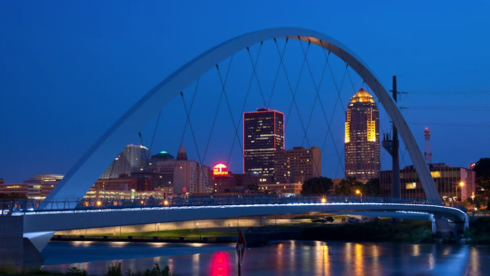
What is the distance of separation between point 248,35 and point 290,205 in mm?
11483

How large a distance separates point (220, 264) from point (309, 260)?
288 inches

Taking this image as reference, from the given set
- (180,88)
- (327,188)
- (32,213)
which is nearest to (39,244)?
(32,213)

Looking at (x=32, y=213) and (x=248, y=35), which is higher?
(x=248, y=35)

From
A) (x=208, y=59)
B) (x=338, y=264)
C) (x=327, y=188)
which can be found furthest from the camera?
(x=327, y=188)

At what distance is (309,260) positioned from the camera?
51219 millimetres

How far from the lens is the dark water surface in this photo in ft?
139

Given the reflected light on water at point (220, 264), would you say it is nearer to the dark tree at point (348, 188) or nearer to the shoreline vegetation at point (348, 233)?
the shoreline vegetation at point (348, 233)

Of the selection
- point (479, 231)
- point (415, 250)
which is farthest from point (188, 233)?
point (479, 231)

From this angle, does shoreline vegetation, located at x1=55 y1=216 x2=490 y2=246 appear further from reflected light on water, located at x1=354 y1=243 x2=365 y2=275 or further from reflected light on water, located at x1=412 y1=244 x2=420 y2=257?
reflected light on water, located at x1=354 y1=243 x2=365 y2=275

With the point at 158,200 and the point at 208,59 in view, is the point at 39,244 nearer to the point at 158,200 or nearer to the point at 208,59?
the point at 158,200

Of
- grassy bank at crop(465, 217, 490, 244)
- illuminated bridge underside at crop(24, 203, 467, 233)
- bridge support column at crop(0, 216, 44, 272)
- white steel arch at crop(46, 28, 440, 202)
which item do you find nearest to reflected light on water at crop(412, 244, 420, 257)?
grassy bank at crop(465, 217, 490, 244)

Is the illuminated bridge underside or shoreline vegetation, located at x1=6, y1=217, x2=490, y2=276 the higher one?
the illuminated bridge underside

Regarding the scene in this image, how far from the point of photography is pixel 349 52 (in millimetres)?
55375

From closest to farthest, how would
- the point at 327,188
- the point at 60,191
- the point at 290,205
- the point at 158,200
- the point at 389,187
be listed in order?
the point at 60,191 < the point at 158,200 < the point at 290,205 < the point at 389,187 < the point at 327,188
